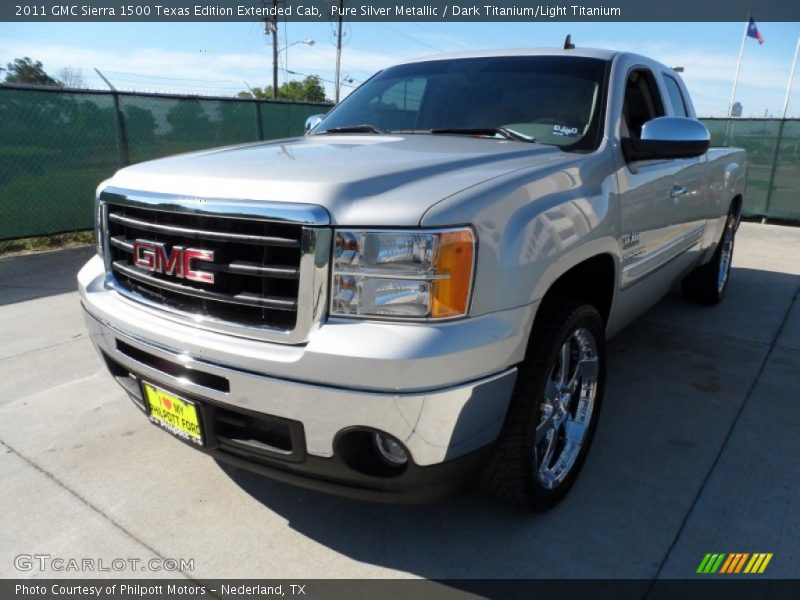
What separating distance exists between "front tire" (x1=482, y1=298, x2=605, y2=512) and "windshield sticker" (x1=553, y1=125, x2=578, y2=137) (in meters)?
0.84

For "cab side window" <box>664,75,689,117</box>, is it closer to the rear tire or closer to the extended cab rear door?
the extended cab rear door

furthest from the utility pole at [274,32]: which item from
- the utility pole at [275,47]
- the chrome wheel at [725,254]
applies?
the chrome wheel at [725,254]

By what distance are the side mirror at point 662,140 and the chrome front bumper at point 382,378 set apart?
1.23 metres

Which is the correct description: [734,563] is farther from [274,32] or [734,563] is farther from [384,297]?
[274,32]

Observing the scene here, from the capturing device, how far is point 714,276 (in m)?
5.16

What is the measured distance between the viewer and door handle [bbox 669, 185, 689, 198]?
3.29m

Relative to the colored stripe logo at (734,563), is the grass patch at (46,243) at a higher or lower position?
lower

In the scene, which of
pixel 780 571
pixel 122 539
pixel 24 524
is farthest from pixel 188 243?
pixel 780 571

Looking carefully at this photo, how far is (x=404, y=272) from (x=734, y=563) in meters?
1.58

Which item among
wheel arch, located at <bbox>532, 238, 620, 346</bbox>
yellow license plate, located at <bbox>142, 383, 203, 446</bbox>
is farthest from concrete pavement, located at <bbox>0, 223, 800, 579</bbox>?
wheel arch, located at <bbox>532, 238, 620, 346</bbox>

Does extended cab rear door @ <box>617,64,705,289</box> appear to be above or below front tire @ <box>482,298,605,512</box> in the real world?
above

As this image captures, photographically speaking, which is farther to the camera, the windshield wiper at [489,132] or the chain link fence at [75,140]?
the chain link fence at [75,140]

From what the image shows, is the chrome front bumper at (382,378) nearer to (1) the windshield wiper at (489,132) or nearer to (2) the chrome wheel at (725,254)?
(1) the windshield wiper at (489,132)

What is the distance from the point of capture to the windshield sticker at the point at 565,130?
2736 mm
